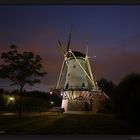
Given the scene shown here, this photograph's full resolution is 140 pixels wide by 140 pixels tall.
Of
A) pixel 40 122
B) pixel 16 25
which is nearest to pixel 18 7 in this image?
pixel 16 25

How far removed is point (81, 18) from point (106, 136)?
187 cm

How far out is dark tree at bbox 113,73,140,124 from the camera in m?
5.93

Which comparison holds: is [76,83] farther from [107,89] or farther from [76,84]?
[107,89]

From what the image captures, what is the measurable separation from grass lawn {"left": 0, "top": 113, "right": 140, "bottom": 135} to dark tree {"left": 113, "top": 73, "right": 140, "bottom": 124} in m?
0.15

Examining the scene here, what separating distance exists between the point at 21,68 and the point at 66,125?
1.17 metres

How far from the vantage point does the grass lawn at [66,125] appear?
19.1 ft

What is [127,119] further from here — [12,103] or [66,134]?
[12,103]

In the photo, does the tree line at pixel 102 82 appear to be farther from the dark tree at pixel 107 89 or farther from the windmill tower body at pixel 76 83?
the windmill tower body at pixel 76 83

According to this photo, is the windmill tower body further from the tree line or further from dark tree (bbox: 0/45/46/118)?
dark tree (bbox: 0/45/46/118)

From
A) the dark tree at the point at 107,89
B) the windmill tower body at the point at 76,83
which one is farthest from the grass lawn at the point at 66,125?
the windmill tower body at the point at 76,83

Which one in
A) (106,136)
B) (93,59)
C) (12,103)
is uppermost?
(93,59)

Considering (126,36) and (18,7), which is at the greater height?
(18,7)

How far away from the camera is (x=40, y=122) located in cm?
593

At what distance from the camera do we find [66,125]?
5.89 meters
